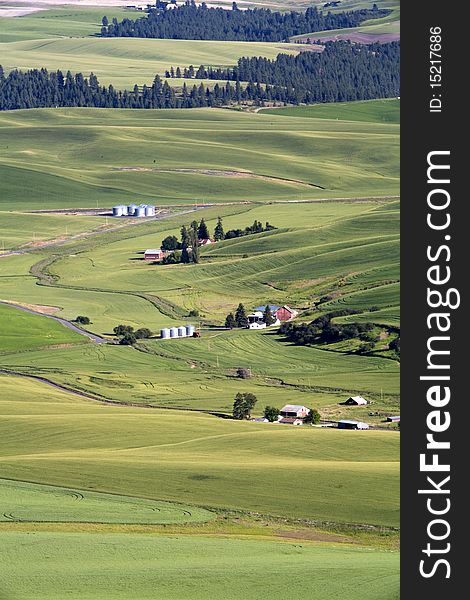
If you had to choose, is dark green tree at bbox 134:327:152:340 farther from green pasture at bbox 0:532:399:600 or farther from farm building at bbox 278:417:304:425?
green pasture at bbox 0:532:399:600

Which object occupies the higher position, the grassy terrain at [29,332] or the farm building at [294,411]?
the farm building at [294,411]

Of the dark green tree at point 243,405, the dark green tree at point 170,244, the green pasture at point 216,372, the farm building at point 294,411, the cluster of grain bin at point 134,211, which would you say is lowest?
the green pasture at point 216,372

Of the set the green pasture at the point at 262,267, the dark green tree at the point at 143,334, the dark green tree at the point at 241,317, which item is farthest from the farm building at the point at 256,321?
the dark green tree at the point at 143,334

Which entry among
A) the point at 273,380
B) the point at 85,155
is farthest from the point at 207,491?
the point at 85,155

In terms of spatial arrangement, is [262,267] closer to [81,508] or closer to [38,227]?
[38,227]

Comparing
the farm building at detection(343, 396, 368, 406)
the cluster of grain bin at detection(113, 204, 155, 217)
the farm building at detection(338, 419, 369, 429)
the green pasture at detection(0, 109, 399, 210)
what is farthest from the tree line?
the green pasture at detection(0, 109, 399, 210)

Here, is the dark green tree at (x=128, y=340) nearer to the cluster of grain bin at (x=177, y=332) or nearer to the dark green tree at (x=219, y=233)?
the cluster of grain bin at (x=177, y=332)
